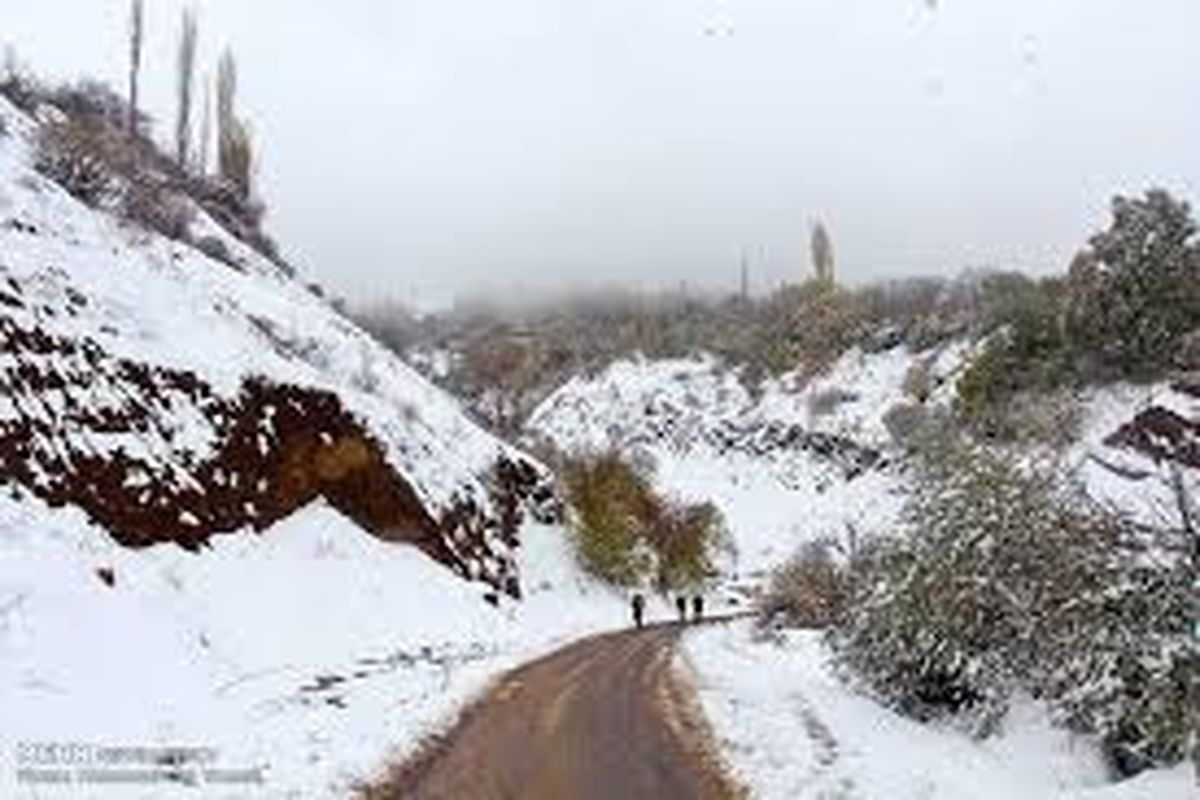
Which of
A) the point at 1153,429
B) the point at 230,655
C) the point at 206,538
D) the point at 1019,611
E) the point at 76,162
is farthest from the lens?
the point at 1153,429

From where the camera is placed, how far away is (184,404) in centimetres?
3406

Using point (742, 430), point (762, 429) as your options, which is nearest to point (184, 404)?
Answer: point (762, 429)

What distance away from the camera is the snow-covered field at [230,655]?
18.4 metres

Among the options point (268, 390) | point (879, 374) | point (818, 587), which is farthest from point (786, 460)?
point (268, 390)

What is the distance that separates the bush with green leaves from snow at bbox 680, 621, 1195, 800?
37.5 meters

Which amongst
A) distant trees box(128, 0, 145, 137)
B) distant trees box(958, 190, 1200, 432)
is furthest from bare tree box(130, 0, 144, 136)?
distant trees box(958, 190, 1200, 432)

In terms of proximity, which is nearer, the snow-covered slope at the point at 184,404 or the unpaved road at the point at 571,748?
the unpaved road at the point at 571,748

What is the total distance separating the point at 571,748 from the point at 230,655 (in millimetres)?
8301

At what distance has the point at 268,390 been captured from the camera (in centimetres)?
3844

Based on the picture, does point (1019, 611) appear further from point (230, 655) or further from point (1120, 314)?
point (1120, 314)

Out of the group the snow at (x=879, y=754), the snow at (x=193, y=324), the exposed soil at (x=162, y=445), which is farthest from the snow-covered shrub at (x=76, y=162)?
the snow at (x=879, y=754)

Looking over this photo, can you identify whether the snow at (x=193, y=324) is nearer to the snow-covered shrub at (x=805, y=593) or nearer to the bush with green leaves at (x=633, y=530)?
the bush with green leaves at (x=633, y=530)

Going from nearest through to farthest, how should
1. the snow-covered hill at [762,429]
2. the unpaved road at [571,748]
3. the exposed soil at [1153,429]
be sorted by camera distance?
1. the unpaved road at [571,748]
2. the exposed soil at [1153,429]
3. the snow-covered hill at [762,429]

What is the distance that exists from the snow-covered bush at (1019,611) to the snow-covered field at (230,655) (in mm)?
6803
